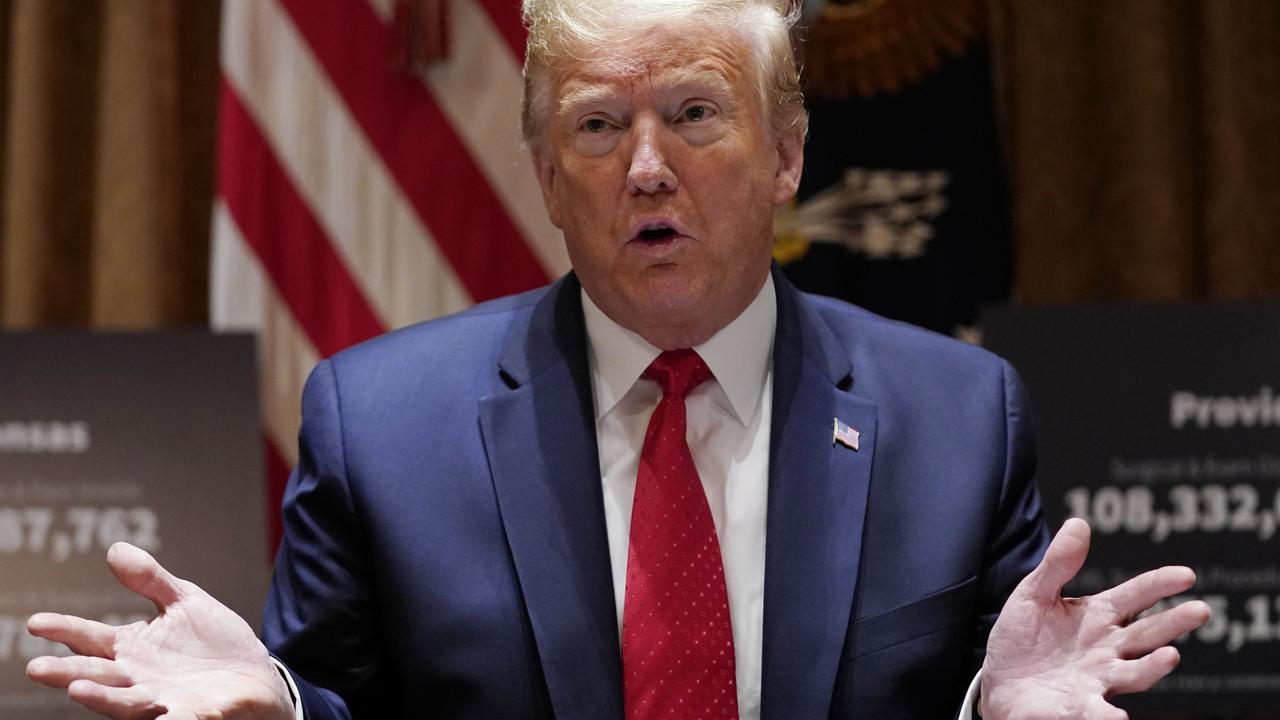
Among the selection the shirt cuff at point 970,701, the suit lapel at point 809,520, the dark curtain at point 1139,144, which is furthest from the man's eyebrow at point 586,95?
the dark curtain at point 1139,144

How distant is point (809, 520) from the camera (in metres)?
1.86

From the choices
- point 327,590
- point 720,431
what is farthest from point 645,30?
point 327,590

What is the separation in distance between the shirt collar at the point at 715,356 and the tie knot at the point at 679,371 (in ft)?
0.04

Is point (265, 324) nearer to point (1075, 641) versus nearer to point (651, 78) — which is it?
point (651, 78)

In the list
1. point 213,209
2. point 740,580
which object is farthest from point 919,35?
point 740,580

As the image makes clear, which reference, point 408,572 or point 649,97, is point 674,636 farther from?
point 649,97

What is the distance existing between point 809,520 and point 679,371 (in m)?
0.27

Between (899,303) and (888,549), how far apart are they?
1.77 m

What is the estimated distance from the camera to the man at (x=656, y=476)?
5.91ft

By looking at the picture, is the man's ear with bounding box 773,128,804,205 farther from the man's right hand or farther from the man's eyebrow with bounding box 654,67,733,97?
the man's right hand

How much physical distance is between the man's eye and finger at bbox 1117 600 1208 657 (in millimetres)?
829

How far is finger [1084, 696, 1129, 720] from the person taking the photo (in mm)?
1501

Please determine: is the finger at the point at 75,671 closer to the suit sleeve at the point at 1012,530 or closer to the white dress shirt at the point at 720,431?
the white dress shirt at the point at 720,431

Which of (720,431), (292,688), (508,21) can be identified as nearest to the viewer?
(292,688)
